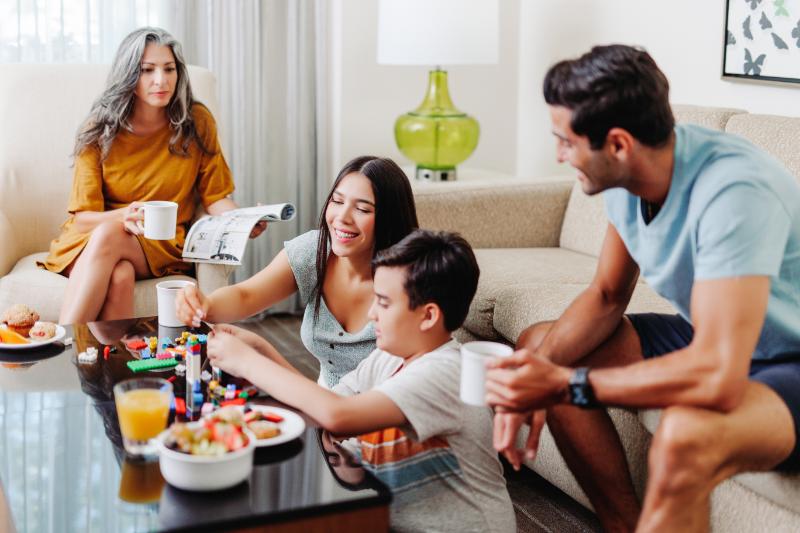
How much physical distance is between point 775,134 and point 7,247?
7.04ft

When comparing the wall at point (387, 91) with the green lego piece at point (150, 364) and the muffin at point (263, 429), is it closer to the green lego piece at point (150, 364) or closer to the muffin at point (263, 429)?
the green lego piece at point (150, 364)

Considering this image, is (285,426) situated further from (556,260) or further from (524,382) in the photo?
(556,260)

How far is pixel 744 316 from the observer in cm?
156

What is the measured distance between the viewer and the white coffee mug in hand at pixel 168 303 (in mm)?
2189

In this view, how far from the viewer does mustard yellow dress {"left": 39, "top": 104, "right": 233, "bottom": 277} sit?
→ 2939 millimetres

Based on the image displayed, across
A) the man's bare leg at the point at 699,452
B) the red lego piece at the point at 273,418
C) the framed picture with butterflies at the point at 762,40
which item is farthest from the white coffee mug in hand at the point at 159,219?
the framed picture with butterflies at the point at 762,40

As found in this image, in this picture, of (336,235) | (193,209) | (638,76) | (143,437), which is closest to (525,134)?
(193,209)

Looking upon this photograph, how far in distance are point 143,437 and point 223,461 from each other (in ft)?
0.65

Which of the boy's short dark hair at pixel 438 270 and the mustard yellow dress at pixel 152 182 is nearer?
the boy's short dark hair at pixel 438 270

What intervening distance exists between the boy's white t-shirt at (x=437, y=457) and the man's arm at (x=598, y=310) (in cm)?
36

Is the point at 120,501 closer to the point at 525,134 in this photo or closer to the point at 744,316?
the point at 744,316

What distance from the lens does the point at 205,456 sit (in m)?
1.39

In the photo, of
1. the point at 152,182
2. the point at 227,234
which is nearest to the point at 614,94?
the point at 227,234

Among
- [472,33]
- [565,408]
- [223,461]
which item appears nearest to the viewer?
[223,461]
